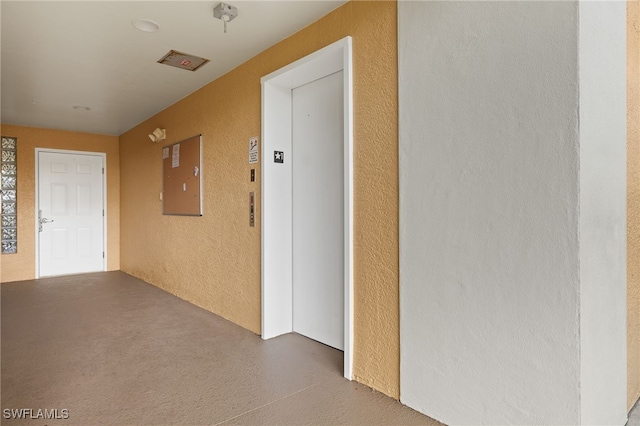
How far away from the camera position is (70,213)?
6.08 m

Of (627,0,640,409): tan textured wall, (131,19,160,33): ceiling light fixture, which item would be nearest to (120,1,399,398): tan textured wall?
(131,19,160,33): ceiling light fixture

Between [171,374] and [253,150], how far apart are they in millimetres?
1804

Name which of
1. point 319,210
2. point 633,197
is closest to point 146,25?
point 319,210

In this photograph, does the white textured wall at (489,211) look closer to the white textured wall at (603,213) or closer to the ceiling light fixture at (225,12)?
the white textured wall at (603,213)

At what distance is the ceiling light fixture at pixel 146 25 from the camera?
260cm

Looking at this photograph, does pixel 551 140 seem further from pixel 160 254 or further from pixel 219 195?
pixel 160 254

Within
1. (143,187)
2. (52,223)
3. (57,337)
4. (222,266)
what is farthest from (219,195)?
(52,223)

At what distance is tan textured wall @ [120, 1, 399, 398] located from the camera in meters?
2.18

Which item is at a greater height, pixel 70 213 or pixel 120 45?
pixel 120 45

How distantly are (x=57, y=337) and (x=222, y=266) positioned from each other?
4.76 ft

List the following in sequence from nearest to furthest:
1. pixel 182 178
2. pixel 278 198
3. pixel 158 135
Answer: pixel 278 198 < pixel 182 178 < pixel 158 135

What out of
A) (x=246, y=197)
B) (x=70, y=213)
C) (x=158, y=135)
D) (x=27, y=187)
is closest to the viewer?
(x=246, y=197)

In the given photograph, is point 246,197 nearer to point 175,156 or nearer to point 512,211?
point 175,156

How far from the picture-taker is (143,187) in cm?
557
